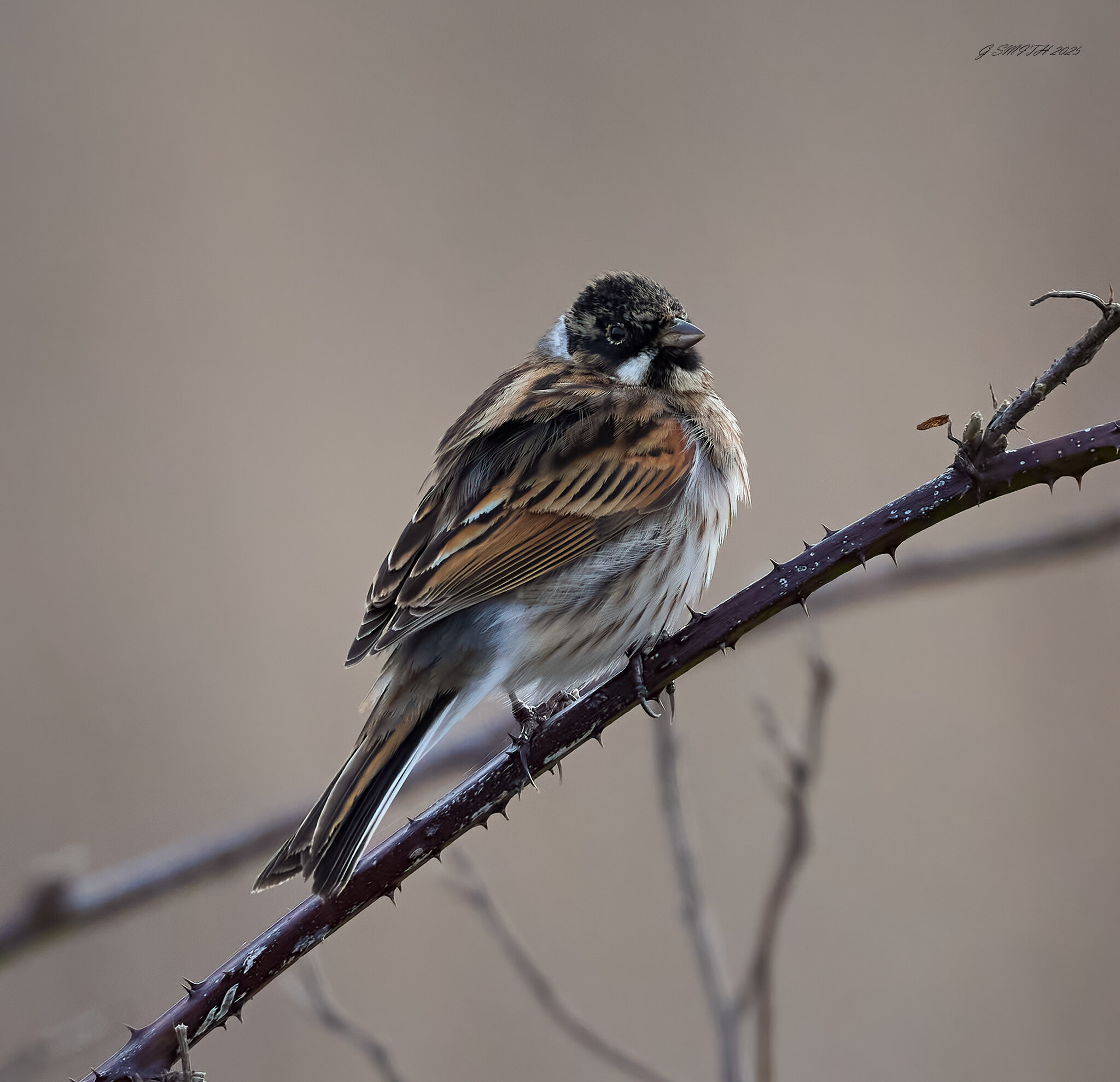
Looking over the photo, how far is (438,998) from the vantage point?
438 cm

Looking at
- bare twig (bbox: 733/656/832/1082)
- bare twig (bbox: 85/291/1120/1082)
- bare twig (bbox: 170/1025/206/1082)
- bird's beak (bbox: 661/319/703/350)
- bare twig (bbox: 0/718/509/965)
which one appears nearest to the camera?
bare twig (bbox: 170/1025/206/1082)

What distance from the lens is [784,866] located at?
1940 millimetres

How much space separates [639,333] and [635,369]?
110 mm

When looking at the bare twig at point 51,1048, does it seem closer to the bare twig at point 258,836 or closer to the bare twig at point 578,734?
the bare twig at point 258,836

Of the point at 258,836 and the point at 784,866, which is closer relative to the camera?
the point at 784,866

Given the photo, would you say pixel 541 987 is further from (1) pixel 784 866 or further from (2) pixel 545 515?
(2) pixel 545 515

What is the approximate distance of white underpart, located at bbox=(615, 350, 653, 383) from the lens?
3150 mm

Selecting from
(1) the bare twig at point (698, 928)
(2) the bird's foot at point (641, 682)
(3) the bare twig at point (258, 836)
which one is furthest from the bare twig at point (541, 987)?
(2) the bird's foot at point (641, 682)

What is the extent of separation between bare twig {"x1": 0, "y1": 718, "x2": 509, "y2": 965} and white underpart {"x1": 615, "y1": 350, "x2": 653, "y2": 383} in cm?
105

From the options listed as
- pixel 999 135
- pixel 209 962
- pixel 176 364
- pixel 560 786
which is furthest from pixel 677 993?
pixel 999 135

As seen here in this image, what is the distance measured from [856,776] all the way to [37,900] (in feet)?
10.8

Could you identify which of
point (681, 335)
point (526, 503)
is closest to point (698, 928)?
point (526, 503)
